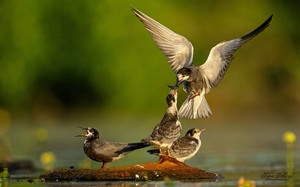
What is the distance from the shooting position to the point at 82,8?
3366 centimetres

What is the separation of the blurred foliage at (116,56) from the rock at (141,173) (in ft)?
57.4

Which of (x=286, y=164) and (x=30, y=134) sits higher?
(x=30, y=134)

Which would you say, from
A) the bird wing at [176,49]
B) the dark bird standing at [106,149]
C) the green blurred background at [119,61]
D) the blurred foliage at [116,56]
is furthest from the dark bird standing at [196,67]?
the blurred foliage at [116,56]

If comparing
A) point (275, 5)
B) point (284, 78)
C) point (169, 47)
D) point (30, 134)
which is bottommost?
point (169, 47)

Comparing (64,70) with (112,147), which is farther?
(64,70)

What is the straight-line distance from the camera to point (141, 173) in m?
14.6

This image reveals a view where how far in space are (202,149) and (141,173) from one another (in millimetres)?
8025

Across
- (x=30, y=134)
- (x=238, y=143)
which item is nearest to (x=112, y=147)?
(x=238, y=143)

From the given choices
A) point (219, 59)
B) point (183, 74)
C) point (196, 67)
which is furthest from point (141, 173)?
point (219, 59)

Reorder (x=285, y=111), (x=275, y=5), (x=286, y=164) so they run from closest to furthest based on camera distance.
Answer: (x=286, y=164)
(x=285, y=111)
(x=275, y=5)

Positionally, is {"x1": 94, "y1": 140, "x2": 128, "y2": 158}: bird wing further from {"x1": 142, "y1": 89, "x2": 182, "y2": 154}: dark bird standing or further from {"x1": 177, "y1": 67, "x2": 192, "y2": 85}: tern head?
{"x1": 177, "y1": 67, "x2": 192, "y2": 85}: tern head

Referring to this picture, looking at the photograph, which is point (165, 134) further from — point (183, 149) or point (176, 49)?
point (176, 49)

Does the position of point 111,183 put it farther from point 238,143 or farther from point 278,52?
point 278,52

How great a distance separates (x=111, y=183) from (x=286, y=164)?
4.28 meters
